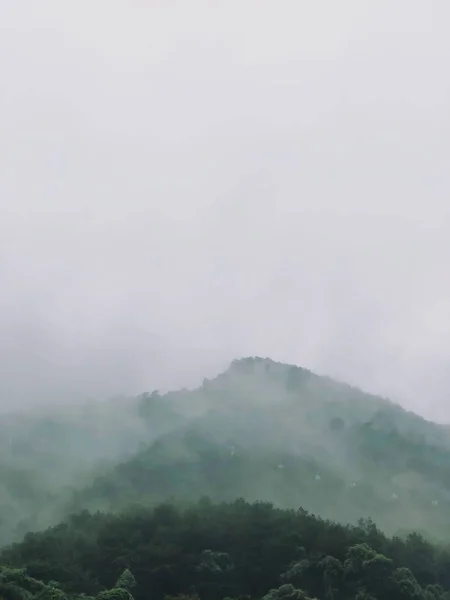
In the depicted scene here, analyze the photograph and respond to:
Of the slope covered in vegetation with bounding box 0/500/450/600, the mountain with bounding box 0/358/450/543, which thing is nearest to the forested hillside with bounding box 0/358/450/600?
the slope covered in vegetation with bounding box 0/500/450/600

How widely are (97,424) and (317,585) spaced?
82.1 m

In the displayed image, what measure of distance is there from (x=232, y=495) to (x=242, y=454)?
12720 millimetres

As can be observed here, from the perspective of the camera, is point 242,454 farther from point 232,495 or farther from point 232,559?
point 232,559

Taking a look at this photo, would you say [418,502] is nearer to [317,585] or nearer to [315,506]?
[315,506]

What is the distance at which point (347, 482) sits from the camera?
104375 mm

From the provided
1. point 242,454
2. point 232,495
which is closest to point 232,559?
point 232,495

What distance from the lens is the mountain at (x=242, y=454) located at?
9306cm

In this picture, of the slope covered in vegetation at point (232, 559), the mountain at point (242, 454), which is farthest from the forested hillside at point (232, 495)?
the mountain at point (242, 454)

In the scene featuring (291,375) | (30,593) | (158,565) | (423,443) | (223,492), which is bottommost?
(30,593)

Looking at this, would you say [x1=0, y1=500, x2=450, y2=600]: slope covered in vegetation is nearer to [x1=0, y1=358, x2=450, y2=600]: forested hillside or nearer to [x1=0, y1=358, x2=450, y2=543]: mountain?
[x1=0, y1=358, x2=450, y2=600]: forested hillside

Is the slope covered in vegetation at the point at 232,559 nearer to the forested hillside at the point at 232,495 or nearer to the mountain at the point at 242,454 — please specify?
the forested hillside at the point at 232,495

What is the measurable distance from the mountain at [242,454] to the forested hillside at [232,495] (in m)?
0.27

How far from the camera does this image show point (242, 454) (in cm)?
10656

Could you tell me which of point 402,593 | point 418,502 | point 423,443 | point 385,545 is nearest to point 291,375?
point 423,443
